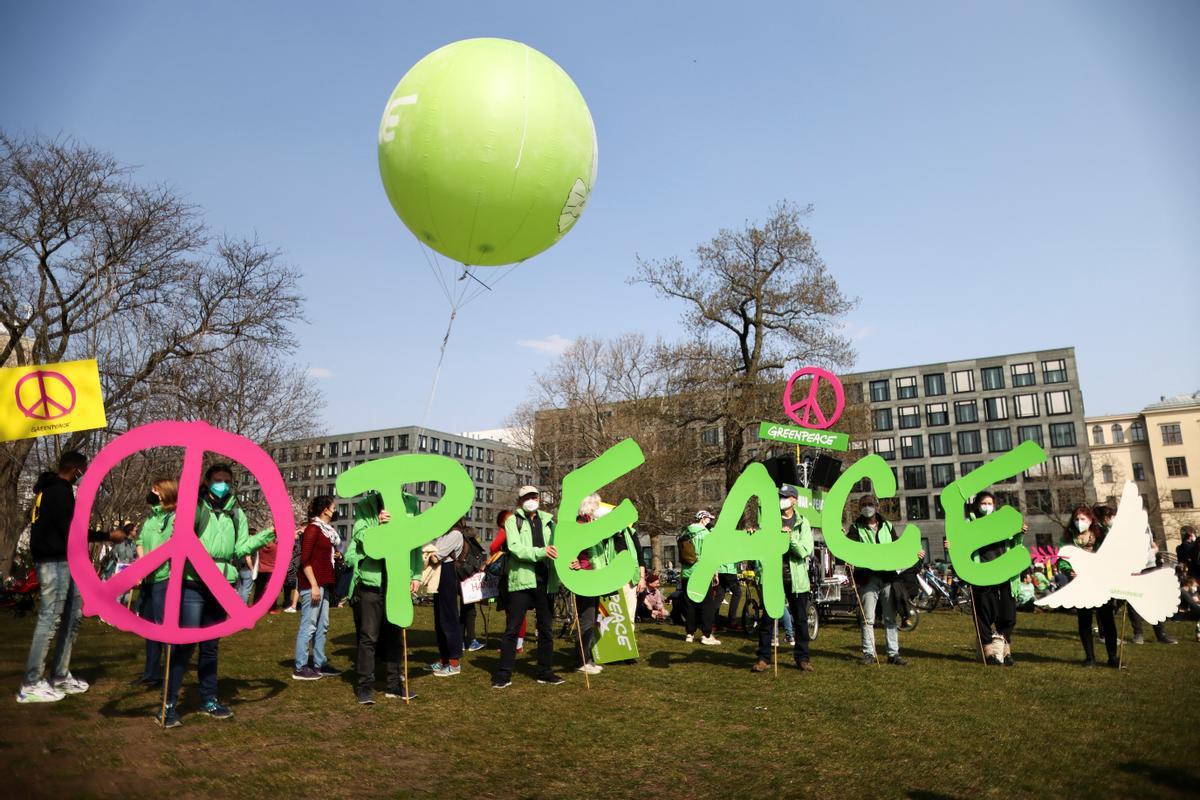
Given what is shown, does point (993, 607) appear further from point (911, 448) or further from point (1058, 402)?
point (1058, 402)

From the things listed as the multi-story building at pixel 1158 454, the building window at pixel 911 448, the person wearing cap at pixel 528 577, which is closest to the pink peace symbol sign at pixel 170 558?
the person wearing cap at pixel 528 577

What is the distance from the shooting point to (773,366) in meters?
29.3

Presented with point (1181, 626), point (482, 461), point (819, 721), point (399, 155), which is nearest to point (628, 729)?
point (819, 721)

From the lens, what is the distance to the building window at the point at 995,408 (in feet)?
247

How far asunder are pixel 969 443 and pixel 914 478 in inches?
248

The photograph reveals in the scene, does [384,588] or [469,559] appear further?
[469,559]

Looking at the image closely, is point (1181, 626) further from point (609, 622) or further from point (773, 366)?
point (773, 366)

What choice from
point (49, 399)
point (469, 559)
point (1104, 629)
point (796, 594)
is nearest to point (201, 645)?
point (49, 399)

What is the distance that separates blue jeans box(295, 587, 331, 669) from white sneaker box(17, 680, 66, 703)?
2.27 m

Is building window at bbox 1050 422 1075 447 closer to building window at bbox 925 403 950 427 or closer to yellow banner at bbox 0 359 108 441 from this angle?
building window at bbox 925 403 950 427

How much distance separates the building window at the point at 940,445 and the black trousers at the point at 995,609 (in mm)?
73175

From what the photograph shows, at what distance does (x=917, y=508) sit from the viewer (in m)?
76.5

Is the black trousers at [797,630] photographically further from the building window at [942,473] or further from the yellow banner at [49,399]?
the building window at [942,473]

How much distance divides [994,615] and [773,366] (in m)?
19.8
